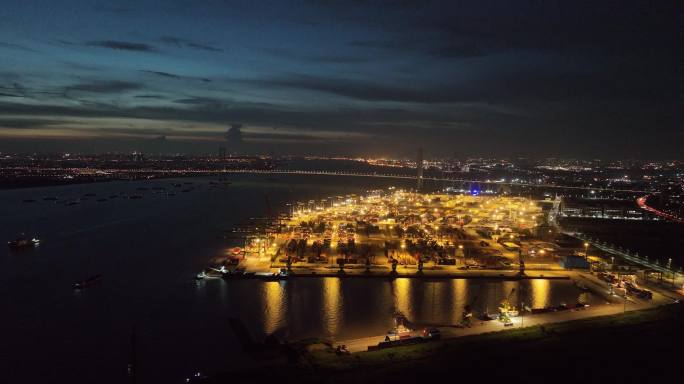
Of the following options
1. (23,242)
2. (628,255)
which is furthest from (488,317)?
(23,242)

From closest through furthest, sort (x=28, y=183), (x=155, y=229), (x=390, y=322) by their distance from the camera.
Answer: (x=390, y=322)
(x=155, y=229)
(x=28, y=183)

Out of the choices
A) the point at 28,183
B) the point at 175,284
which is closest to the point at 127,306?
the point at 175,284

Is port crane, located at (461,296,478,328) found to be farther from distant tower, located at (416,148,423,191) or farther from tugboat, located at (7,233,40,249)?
distant tower, located at (416,148,423,191)

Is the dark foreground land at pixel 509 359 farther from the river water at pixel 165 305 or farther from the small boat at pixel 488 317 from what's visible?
the river water at pixel 165 305

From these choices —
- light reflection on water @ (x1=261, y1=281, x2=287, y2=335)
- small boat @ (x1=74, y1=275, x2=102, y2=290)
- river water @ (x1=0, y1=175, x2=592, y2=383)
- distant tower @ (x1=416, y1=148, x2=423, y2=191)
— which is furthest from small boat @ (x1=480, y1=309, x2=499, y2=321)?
distant tower @ (x1=416, y1=148, x2=423, y2=191)

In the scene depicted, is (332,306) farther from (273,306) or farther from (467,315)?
(467,315)

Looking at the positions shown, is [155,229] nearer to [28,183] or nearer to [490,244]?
[490,244]
